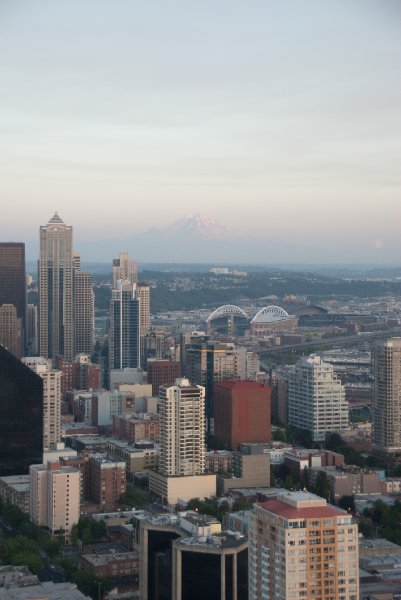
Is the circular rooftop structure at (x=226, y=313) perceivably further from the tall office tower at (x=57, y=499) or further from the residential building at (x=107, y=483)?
the tall office tower at (x=57, y=499)

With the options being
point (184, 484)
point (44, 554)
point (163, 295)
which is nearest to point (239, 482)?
point (184, 484)

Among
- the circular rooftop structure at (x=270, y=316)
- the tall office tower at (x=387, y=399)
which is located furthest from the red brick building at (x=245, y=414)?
the circular rooftop structure at (x=270, y=316)

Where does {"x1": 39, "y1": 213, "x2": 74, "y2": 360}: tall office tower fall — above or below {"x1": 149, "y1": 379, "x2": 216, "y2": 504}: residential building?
above

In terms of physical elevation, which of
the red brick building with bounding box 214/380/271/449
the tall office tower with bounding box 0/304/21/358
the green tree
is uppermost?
the tall office tower with bounding box 0/304/21/358

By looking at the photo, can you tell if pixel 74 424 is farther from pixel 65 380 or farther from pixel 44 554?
pixel 44 554

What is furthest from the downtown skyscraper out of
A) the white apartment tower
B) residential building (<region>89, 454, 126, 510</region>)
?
residential building (<region>89, 454, 126, 510</region>)

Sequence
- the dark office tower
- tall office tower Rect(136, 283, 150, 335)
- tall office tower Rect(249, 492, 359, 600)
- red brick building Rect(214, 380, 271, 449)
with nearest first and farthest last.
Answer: tall office tower Rect(249, 492, 359, 600) < the dark office tower < red brick building Rect(214, 380, 271, 449) < tall office tower Rect(136, 283, 150, 335)

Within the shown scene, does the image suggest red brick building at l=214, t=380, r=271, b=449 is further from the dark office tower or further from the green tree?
the green tree
